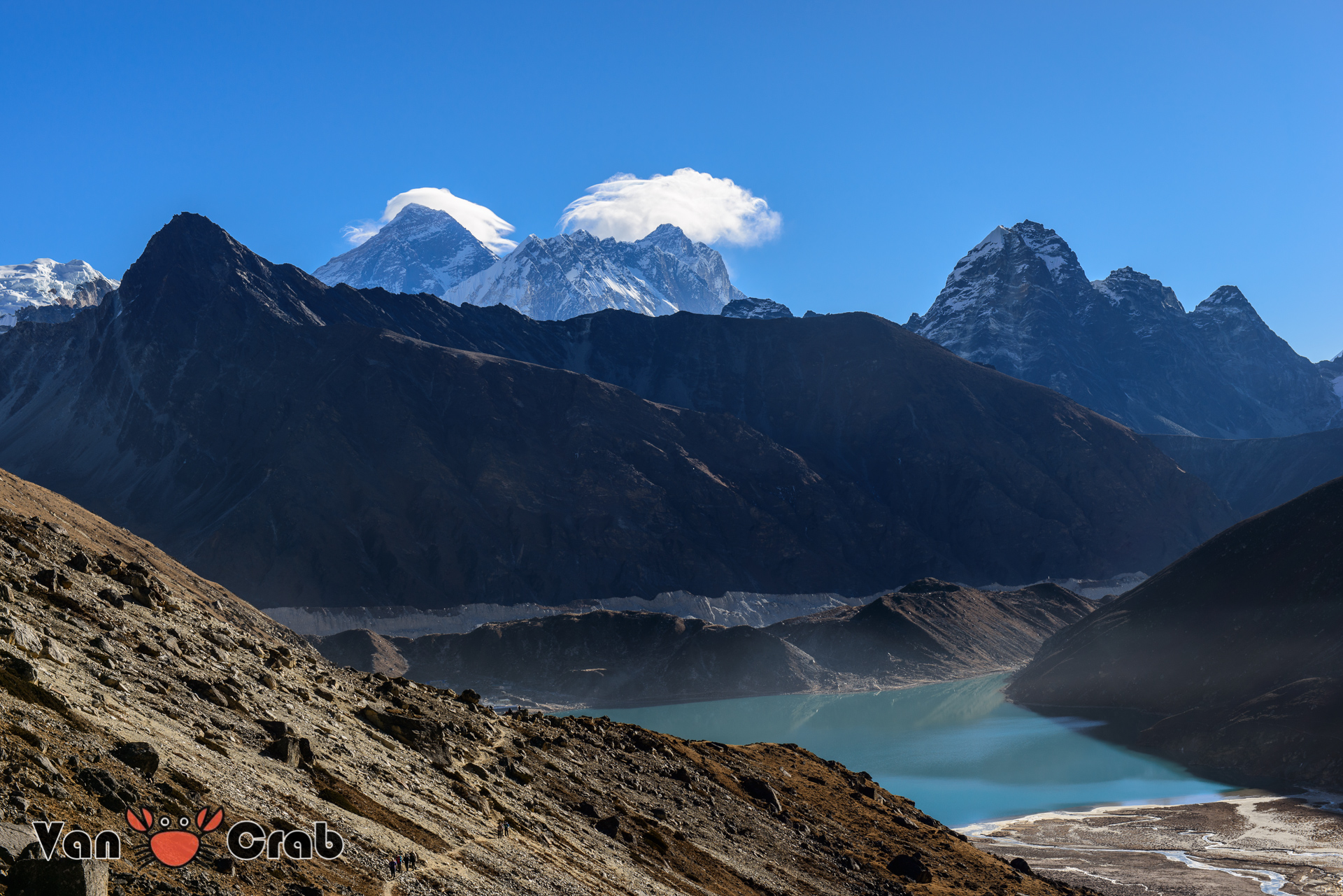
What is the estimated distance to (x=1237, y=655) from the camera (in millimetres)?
110500

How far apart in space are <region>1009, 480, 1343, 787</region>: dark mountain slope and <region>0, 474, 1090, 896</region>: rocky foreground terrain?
2418 inches

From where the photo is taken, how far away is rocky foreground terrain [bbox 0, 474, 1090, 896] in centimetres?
1627

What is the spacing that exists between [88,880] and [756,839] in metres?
27.4

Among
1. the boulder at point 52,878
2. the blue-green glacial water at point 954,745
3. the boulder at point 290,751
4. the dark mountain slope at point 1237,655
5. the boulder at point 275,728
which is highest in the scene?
the dark mountain slope at point 1237,655

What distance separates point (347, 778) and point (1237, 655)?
4286 inches

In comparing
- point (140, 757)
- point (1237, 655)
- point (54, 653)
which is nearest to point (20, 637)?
point (54, 653)

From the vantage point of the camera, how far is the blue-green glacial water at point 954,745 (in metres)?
93.6

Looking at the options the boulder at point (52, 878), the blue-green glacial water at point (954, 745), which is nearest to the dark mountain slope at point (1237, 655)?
the blue-green glacial water at point (954, 745)

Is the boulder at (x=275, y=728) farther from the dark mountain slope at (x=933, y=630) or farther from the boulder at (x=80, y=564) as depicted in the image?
the dark mountain slope at (x=933, y=630)

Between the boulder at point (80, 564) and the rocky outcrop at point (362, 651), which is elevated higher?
the rocky outcrop at point (362, 651)

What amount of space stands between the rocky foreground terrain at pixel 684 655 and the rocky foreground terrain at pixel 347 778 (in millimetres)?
109030

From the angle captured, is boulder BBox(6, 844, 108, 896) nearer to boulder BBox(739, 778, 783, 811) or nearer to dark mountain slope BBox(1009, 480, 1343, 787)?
boulder BBox(739, 778, 783, 811)

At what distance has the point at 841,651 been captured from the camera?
170m

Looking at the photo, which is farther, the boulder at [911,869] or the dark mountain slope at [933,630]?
the dark mountain slope at [933,630]
